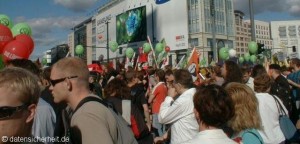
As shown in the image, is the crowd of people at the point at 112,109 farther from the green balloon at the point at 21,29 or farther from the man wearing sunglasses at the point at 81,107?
the green balloon at the point at 21,29

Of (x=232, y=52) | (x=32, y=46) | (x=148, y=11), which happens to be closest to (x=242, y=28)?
(x=148, y=11)

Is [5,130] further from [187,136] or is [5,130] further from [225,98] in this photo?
[187,136]

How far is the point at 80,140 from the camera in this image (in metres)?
2.48

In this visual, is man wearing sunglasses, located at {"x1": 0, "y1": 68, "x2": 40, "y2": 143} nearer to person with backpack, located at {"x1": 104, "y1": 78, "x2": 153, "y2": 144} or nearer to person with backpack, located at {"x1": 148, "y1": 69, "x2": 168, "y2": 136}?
person with backpack, located at {"x1": 104, "y1": 78, "x2": 153, "y2": 144}

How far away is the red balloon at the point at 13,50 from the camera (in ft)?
23.2

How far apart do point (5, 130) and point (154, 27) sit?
75884 millimetres

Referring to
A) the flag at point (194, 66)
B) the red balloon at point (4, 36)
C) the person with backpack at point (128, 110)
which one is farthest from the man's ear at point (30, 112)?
the flag at point (194, 66)

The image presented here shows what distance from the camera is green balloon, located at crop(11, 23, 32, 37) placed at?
29.0 ft

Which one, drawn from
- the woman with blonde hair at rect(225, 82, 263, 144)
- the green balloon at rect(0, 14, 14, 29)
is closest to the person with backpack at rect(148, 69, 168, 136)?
the green balloon at rect(0, 14, 14, 29)

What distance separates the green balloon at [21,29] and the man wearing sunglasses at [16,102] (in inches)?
287

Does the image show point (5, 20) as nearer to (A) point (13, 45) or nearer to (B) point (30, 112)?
(A) point (13, 45)

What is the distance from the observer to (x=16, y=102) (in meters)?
1.84

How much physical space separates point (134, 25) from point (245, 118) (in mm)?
73193

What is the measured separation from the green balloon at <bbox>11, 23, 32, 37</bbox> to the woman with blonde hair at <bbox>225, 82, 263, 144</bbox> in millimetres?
6538
